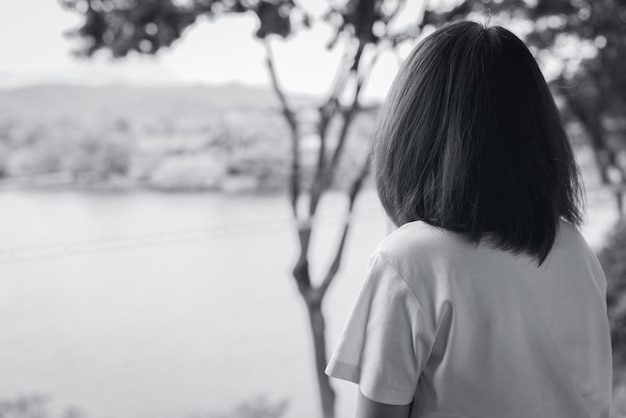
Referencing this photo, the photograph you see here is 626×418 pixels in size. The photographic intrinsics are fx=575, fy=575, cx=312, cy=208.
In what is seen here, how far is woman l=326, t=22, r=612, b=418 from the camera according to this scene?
578 millimetres

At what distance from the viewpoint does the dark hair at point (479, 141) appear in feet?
1.97

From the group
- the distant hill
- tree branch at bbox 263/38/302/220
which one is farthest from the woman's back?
the distant hill

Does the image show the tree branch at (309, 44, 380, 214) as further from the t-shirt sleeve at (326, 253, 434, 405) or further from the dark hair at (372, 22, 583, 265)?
the t-shirt sleeve at (326, 253, 434, 405)

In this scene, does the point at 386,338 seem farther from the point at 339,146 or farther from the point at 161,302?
the point at 161,302

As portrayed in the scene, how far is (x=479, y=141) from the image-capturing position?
1.96ft

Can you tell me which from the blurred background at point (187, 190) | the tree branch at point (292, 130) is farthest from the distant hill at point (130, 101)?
the tree branch at point (292, 130)

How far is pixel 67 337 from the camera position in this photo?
2605 mm

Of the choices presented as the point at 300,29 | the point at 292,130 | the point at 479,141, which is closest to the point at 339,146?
the point at 292,130

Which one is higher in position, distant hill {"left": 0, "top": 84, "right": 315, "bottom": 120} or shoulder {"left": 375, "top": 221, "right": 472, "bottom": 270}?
shoulder {"left": 375, "top": 221, "right": 472, "bottom": 270}

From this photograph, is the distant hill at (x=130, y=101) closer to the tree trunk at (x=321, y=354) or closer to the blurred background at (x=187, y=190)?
the blurred background at (x=187, y=190)

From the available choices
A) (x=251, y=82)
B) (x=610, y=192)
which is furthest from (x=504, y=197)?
(x=610, y=192)

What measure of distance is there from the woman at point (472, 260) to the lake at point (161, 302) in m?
1.54

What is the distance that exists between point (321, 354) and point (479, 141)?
7.76ft

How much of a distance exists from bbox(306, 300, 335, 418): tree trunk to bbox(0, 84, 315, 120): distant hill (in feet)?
3.30
